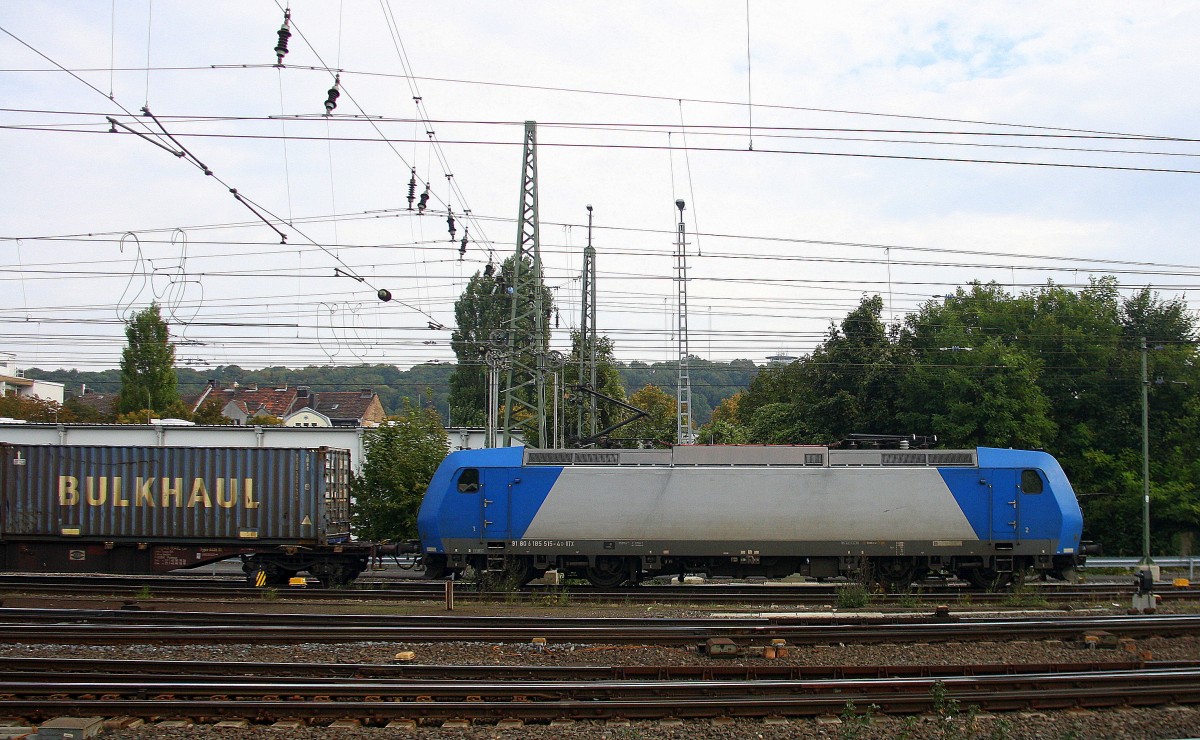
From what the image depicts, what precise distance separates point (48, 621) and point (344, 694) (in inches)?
312

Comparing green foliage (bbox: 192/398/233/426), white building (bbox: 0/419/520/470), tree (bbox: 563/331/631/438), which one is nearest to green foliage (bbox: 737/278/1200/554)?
tree (bbox: 563/331/631/438)

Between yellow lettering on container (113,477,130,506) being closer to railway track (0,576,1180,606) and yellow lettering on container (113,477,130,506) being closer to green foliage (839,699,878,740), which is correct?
railway track (0,576,1180,606)

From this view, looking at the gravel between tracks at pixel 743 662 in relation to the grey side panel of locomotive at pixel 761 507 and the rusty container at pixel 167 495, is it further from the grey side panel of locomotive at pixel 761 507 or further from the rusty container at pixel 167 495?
the rusty container at pixel 167 495

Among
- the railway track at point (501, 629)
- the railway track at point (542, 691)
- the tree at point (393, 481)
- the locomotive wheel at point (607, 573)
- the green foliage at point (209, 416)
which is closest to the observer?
the railway track at point (542, 691)

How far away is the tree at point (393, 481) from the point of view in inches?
890

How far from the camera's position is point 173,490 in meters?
20.2

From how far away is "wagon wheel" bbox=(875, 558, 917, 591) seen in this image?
19.3 metres

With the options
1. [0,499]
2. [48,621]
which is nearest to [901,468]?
[48,621]

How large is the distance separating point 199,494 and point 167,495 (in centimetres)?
76

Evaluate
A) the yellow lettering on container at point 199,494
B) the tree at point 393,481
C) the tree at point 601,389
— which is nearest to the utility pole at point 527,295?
the tree at point 393,481

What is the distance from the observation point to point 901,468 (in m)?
19.1

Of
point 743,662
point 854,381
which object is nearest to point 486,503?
point 743,662

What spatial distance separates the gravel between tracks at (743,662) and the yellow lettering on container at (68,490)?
8479mm

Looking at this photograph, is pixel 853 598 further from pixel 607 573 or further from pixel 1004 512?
pixel 607 573
